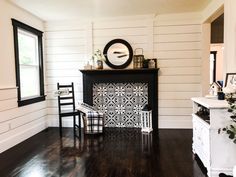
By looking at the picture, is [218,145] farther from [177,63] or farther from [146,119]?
[177,63]

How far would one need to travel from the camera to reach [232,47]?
10.1 feet

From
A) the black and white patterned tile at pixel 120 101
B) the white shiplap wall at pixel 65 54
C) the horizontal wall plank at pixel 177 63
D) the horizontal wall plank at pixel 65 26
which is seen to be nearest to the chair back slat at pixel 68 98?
the white shiplap wall at pixel 65 54

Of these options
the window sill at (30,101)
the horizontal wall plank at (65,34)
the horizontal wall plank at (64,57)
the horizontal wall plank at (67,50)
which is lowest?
the window sill at (30,101)

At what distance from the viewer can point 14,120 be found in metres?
4.04

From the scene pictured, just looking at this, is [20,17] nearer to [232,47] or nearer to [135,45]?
[135,45]

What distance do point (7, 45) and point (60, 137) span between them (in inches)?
82.1

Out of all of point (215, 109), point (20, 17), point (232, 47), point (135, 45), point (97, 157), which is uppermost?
point (20, 17)

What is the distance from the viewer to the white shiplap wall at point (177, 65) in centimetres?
491

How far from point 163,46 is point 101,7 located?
1.68 meters

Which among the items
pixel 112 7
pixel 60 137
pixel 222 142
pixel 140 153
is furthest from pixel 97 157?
pixel 112 7

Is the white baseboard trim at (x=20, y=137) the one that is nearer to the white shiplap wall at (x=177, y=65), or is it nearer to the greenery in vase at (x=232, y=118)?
the white shiplap wall at (x=177, y=65)

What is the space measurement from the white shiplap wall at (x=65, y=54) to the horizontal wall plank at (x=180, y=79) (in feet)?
6.36

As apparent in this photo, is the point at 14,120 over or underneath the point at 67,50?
underneath

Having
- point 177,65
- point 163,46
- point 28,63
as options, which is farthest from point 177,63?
point 28,63
